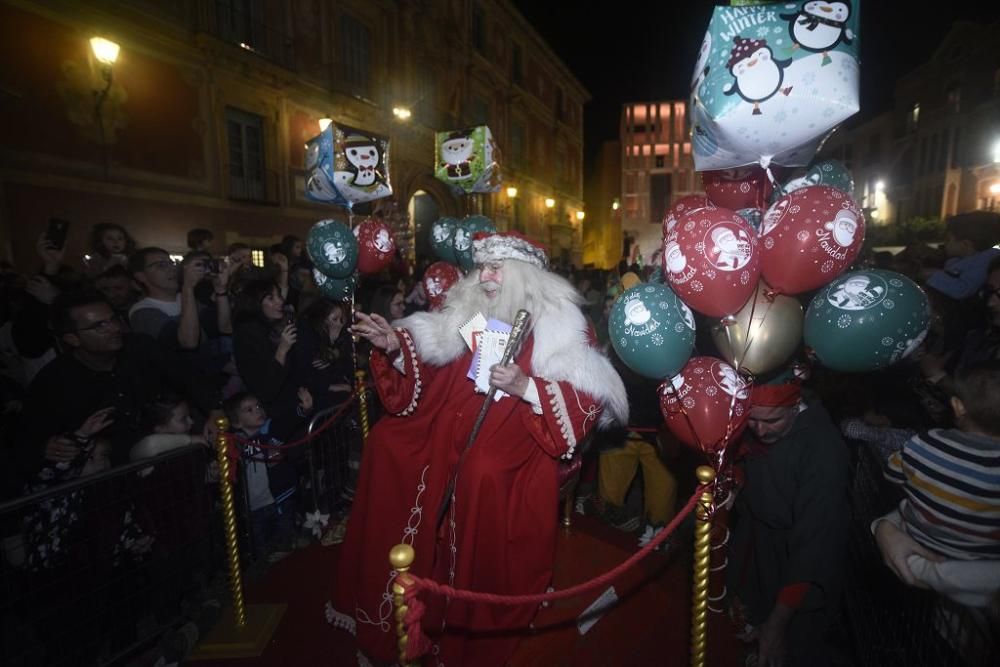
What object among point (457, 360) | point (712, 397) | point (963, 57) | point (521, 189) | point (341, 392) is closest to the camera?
point (712, 397)

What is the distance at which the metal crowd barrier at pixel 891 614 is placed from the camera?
5.32 feet

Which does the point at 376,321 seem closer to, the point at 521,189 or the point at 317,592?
the point at 317,592

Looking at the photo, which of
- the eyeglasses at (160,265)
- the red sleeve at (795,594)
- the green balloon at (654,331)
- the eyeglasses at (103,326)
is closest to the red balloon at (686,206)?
the green balloon at (654,331)

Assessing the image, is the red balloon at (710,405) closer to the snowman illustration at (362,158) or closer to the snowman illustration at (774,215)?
the snowman illustration at (774,215)

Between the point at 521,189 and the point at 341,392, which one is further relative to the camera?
the point at 521,189

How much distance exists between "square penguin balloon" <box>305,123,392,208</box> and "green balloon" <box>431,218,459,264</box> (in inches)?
47.3

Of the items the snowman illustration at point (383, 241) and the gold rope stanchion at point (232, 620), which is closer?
the gold rope stanchion at point (232, 620)

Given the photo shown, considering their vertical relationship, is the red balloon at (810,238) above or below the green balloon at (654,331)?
above

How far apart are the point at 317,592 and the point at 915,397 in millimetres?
4700

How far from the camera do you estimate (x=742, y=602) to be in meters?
2.82

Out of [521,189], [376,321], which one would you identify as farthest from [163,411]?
[521,189]

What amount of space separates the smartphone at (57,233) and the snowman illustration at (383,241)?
2.53 m

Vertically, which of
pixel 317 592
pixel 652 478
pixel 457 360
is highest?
pixel 457 360

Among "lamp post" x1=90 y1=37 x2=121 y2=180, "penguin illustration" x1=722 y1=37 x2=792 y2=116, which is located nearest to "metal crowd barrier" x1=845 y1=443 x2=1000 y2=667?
"penguin illustration" x1=722 y1=37 x2=792 y2=116
